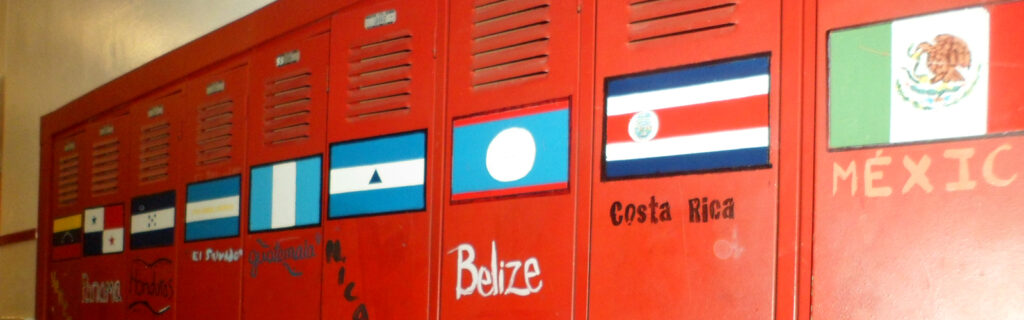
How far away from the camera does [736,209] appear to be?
2.33m

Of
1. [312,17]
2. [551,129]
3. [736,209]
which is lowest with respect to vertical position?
[736,209]

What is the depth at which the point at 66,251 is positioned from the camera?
19.8ft

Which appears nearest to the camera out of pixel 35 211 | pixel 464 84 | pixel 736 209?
pixel 736 209

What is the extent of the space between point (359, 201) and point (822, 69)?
1690mm

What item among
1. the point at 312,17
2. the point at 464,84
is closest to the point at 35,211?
the point at 312,17

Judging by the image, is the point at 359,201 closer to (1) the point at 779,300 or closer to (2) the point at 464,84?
(2) the point at 464,84

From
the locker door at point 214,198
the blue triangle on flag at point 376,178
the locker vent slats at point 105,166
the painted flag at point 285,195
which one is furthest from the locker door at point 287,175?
the locker vent slats at point 105,166

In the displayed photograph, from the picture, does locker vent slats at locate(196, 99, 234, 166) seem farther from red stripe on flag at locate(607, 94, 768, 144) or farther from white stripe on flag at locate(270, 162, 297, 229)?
red stripe on flag at locate(607, 94, 768, 144)

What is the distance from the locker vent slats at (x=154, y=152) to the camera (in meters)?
4.89

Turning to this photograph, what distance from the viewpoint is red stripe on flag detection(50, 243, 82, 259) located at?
5.84 meters

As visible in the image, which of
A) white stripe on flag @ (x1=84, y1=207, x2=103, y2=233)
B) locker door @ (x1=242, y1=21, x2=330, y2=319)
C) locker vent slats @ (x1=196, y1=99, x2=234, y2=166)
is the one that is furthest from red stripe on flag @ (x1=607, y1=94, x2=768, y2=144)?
white stripe on flag @ (x1=84, y1=207, x2=103, y2=233)

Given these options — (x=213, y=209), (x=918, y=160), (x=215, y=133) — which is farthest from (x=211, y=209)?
(x=918, y=160)

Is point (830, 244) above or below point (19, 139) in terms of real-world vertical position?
below

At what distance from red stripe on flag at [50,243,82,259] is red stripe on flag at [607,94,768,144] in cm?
408
